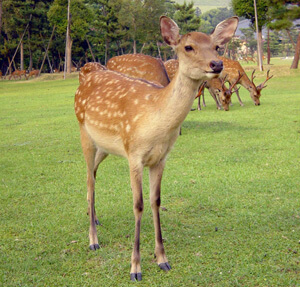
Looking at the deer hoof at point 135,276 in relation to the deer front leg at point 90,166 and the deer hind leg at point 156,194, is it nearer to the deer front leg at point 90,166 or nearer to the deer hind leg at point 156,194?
the deer hind leg at point 156,194

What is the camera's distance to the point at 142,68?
8.11 meters

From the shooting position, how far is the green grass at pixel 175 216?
354cm

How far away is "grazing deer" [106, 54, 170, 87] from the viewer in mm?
8055

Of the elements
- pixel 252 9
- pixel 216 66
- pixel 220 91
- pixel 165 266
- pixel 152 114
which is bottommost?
pixel 220 91

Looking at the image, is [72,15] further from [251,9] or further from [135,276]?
[135,276]

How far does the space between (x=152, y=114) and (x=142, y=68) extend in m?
4.74

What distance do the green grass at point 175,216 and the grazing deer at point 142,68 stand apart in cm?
143

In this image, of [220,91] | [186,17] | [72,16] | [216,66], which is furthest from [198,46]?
[186,17]

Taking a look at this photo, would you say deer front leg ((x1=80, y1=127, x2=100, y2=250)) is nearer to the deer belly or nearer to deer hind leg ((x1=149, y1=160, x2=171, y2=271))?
the deer belly

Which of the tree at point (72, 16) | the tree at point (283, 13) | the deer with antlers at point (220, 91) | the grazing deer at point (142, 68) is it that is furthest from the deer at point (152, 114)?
the tree at point (72, 16)

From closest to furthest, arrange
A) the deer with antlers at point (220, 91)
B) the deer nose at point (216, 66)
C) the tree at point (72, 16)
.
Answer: the deer nose at point (216, 66), the deer with antlers at point (220, 91), the tree at point (72, 16)

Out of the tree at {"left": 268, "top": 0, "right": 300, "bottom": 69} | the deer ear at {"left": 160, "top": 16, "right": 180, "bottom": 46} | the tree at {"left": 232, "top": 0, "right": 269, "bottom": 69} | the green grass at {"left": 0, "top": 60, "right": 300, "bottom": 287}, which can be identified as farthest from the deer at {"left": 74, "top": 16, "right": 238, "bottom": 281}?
the tree at {"left": 232, "top": 0, "right": 269, "bottom": 69}

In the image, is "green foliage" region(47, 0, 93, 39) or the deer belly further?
"green foliage" region(47, 0, 93, 39)

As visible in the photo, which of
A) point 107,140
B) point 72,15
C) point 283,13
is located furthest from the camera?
point 72,15
